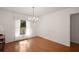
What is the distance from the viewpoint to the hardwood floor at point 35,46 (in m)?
1.24

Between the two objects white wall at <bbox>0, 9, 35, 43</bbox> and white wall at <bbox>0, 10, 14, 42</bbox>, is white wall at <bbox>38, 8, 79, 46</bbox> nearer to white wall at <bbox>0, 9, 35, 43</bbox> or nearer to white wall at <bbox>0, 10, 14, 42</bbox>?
white wall at <bbox>0, 9, 35, 43</bbox>

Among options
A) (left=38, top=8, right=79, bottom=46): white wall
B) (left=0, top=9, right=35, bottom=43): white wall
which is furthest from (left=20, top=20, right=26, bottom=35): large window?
(left=38, top=8, right=79, bottom=46): white wall

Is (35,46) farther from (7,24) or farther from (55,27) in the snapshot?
(7,24)

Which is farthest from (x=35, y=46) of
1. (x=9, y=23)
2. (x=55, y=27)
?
(x=9, y=23)

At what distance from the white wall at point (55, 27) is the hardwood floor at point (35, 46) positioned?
4.4 inches

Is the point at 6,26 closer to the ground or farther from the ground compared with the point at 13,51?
farther from the ground

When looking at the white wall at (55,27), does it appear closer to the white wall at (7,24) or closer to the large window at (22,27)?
the large window at (22,27)

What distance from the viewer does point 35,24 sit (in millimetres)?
1385

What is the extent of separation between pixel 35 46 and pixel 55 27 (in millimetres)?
577

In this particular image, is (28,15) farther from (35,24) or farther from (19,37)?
(19,37)

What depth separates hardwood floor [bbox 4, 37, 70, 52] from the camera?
4.07 ft

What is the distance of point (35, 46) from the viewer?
53.4 inches
